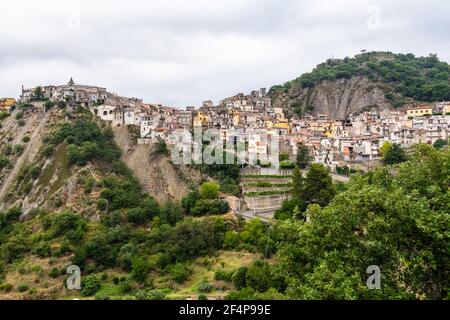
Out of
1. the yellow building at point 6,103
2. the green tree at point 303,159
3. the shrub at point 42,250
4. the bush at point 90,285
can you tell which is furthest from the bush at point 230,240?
the yellow building at point 6,103

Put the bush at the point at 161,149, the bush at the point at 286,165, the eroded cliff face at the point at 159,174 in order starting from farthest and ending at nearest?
the bush at the point at 161,149
the bush at the point at 286,165
the eroded cliff face at the point at 159,174

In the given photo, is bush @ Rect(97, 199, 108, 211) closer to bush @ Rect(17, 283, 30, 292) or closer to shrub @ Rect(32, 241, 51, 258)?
shrub @ Rect(32, 241, 51, 258)

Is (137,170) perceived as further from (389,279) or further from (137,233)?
(389,279)

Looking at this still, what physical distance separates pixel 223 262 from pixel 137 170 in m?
17.6

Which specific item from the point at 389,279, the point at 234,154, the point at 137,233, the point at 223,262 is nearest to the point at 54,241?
the point at 137,233

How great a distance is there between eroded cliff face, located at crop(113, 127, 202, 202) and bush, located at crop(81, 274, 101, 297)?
39.1 ft

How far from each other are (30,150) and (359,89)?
52433 millimetres

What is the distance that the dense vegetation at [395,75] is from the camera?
221ft

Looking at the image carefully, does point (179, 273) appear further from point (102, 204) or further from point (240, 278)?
point (102, 204)

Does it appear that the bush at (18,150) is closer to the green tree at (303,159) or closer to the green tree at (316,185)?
the green tree at (303,159)

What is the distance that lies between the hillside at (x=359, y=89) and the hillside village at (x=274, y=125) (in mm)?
8565

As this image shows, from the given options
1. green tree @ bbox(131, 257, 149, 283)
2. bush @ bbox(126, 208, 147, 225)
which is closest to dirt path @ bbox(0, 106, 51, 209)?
bush @ bbox(126, 208, 147, 225)

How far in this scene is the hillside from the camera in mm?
68750

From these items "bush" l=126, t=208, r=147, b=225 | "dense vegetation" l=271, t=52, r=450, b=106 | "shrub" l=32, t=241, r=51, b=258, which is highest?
"dense vegetation" l=271, t=52, r=450, b=106
